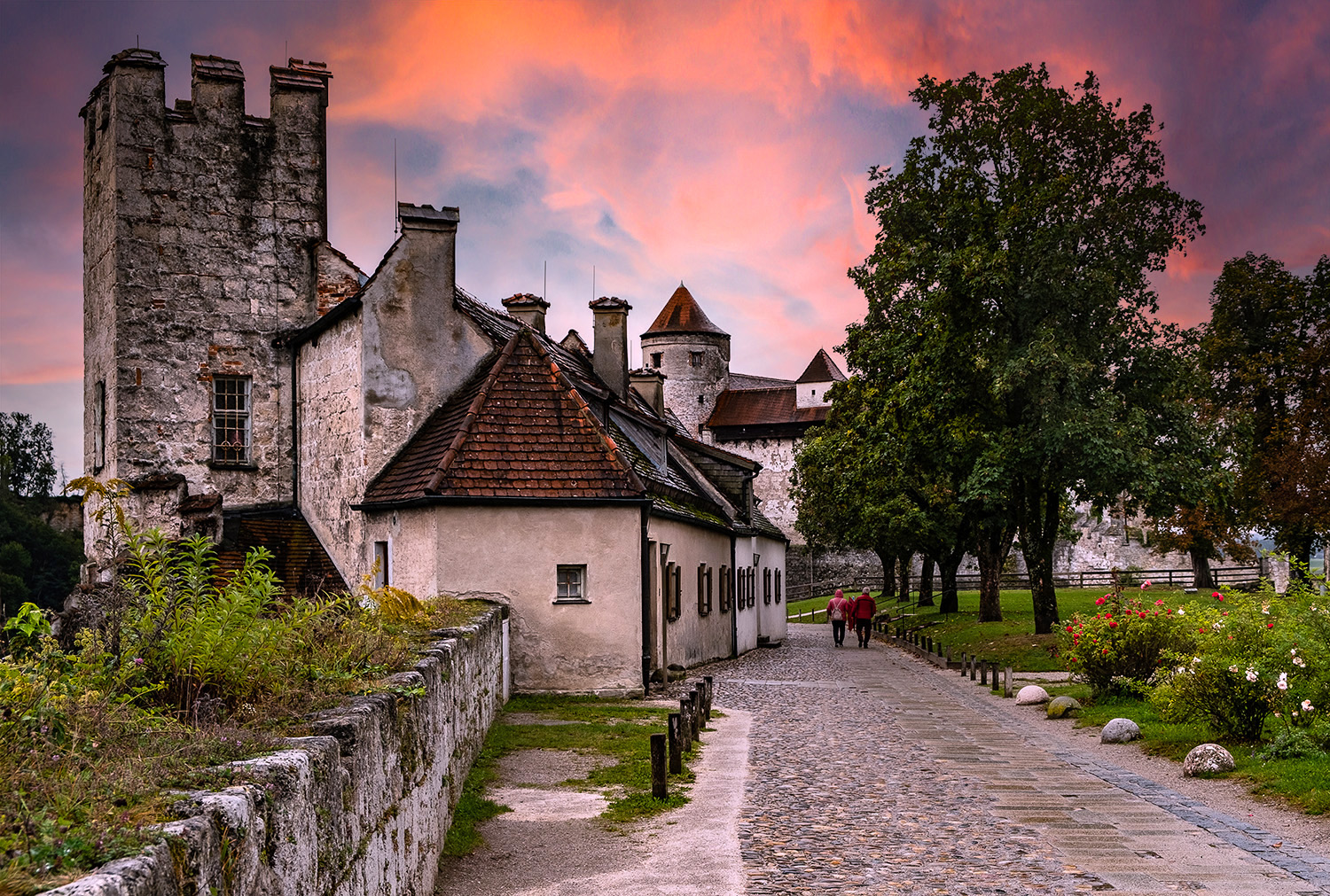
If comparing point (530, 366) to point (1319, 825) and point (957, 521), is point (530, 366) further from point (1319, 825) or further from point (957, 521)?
point (957, 521)

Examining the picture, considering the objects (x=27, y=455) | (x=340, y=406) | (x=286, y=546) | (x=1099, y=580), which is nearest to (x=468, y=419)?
(x=340, y=406)

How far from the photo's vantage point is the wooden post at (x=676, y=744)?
495 inches

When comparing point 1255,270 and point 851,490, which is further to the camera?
point 1255,270

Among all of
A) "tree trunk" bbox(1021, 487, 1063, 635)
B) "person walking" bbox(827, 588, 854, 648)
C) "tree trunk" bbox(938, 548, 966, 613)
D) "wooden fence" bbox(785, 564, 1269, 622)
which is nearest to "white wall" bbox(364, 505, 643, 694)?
"tree trunk" bbox(1021, 487, 1063, 635)

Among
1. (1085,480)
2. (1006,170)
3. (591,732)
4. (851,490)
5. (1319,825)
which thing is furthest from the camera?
(851,490)

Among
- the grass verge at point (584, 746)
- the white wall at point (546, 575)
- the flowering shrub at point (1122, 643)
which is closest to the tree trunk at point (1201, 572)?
the flowering shrub at point (1122, 643)

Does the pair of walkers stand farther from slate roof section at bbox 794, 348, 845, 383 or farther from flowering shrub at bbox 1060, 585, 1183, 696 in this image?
slate roof section at bbox 794, 348, 845, 383

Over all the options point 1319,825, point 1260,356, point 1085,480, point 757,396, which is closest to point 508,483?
point 1319,825

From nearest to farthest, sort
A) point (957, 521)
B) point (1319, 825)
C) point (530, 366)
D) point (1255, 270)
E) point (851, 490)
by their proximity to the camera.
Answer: point (1319, 825) → point (530, 366) → point (851, 490) → point (957, 521) → point (1255, 270)

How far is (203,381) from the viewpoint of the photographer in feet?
83.1

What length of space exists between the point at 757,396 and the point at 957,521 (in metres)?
52.3

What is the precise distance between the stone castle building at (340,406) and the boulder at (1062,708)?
22.6 feet

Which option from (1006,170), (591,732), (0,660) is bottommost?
(591,732)

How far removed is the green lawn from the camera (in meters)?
27.1
